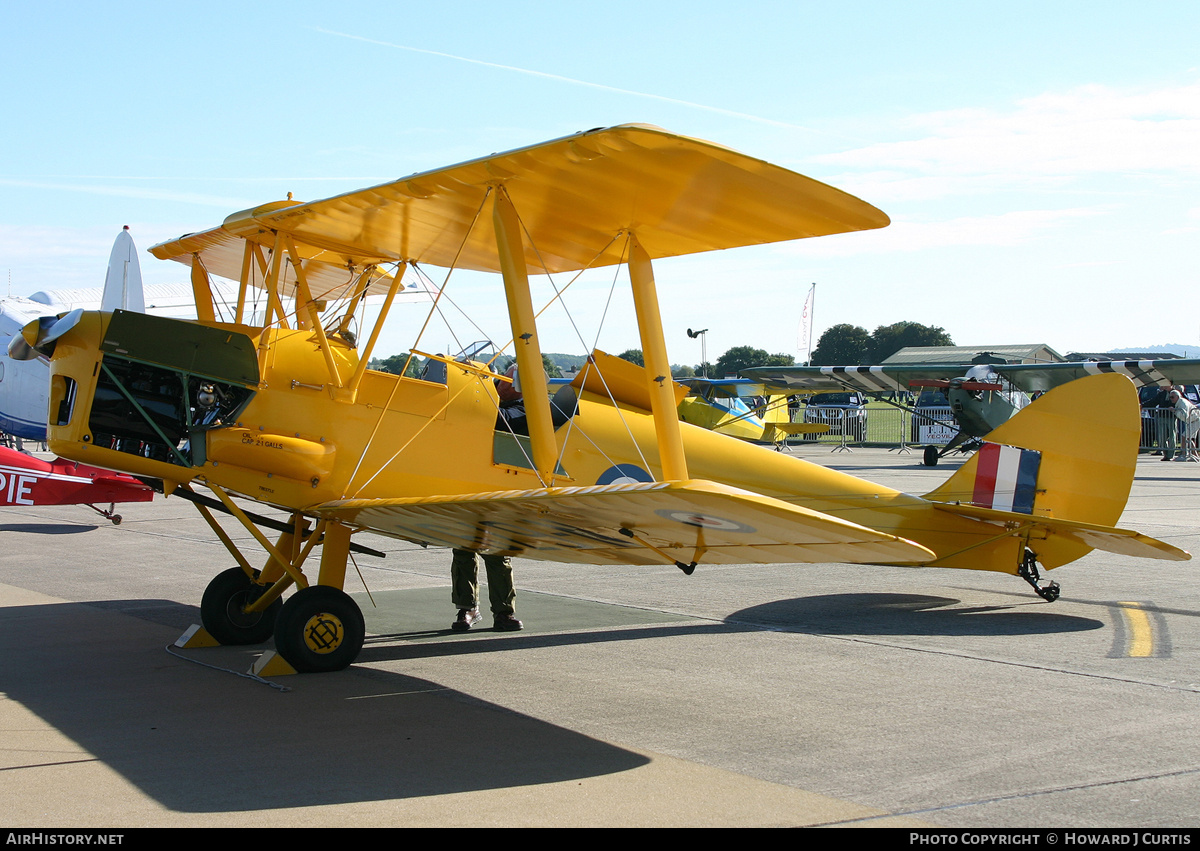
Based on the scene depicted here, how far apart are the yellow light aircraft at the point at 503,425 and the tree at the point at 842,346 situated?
82075 mm

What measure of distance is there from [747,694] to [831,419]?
3758cm

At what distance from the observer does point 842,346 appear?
9038cm

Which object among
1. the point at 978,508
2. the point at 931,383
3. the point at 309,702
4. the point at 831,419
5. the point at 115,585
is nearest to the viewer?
the point at 309,702

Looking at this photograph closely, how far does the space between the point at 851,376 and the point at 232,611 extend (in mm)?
25435

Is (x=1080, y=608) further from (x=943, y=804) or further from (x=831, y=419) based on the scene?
(x=831, y=419)

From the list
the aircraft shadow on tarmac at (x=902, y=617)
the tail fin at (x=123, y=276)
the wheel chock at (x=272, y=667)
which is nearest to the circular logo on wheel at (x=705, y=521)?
the wheel chock at (x=272, y=667)

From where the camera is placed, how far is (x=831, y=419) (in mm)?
42062

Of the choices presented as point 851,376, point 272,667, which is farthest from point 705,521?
point 851,376

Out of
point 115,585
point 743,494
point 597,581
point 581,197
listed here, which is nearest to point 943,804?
point 743,494

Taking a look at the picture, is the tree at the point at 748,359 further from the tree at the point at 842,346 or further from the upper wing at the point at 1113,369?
the upper wing at the point at 1113,369

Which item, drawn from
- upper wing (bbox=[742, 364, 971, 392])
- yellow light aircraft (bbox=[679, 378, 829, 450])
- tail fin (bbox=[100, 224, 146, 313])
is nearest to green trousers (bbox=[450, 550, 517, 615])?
tail fin (bbox=[100, 224, 146, 313])

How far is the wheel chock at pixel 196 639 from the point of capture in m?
7.05

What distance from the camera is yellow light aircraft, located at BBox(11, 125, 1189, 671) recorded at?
529 cm

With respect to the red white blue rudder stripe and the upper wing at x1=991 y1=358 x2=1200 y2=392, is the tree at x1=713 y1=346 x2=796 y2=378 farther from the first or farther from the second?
the red white blue rudder stripe
